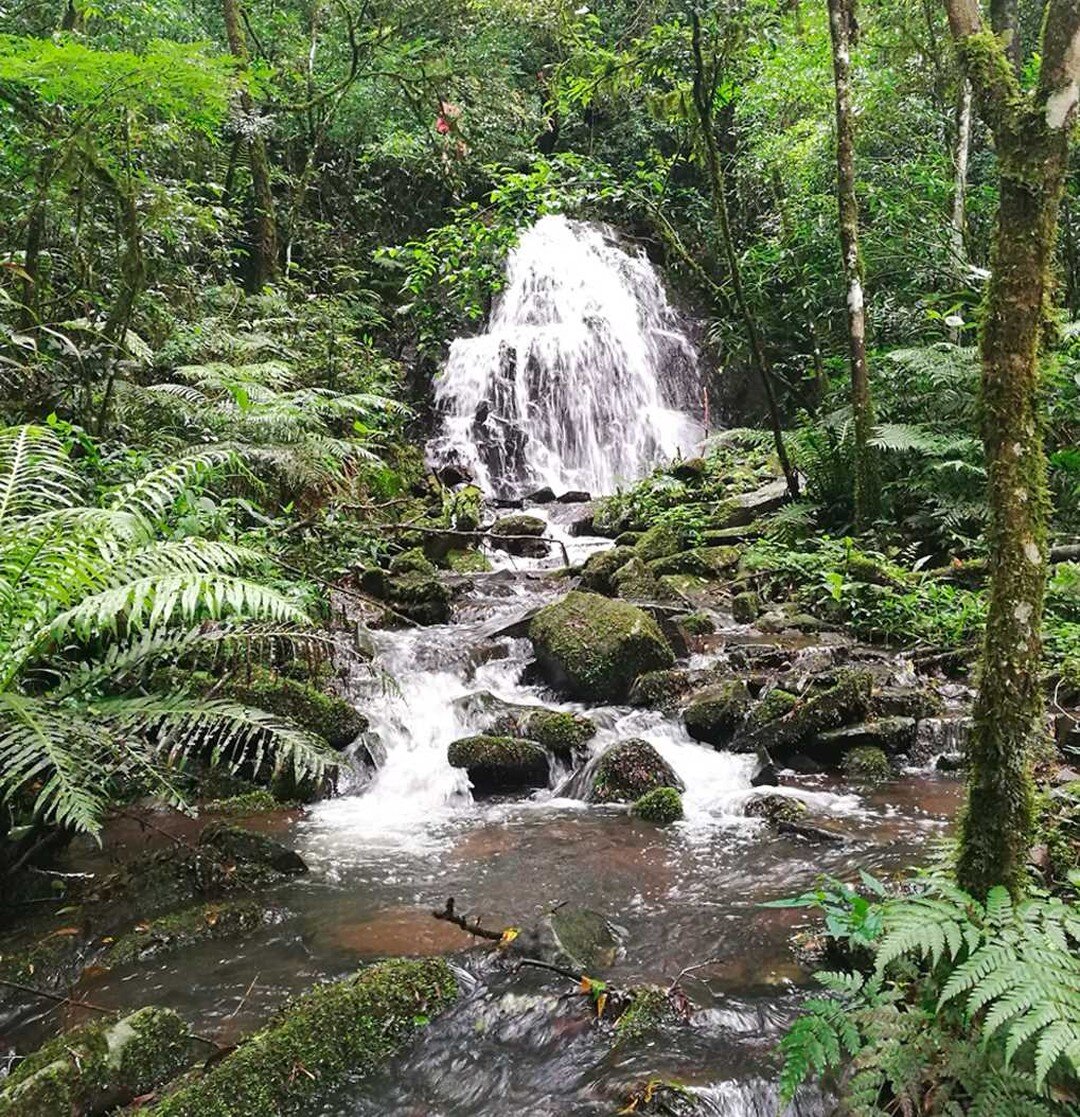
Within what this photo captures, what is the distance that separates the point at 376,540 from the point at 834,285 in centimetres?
878

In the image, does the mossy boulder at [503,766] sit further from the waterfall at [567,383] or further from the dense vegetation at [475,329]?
the waterfall at [567,383]

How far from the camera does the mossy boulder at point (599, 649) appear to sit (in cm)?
660

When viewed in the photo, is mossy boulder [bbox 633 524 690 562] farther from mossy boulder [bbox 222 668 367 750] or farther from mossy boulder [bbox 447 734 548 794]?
mossy boulder [bbox 222 668 367 750]

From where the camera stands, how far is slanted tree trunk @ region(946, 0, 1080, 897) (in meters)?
2.19

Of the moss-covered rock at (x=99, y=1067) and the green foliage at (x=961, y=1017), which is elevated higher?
the green foliage at (x=961, y=1017)

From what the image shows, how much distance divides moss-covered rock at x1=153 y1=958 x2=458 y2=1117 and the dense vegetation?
0.91 m

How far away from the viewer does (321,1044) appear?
258 cm

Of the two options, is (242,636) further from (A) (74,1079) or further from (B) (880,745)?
(B) (880,745)

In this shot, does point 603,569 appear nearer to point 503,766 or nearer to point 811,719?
point 811,719

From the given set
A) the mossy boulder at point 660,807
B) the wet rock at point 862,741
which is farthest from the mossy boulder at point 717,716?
→ the mossy boulder at point 660,807

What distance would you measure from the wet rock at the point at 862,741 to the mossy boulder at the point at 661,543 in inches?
182

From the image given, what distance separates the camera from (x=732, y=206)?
1859 centimetres

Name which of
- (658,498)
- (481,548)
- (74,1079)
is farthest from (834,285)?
(74,1079)

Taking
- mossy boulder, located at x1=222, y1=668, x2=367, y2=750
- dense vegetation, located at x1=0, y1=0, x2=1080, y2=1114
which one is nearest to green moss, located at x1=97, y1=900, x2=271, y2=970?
dense vegetation, located at x1=0, y1=0, x2=1080, y2=1114
